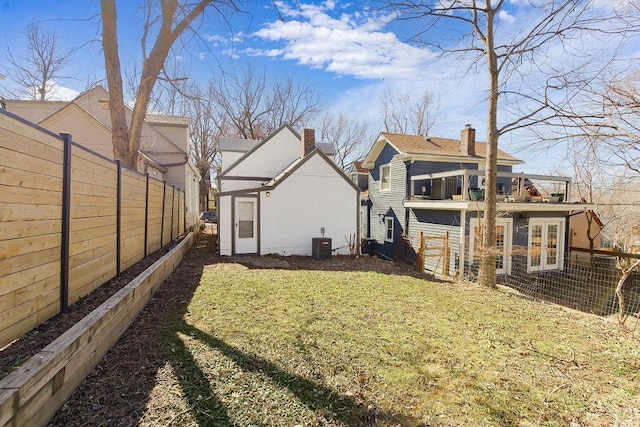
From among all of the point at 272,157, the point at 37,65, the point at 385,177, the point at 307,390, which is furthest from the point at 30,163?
the point at 37,65

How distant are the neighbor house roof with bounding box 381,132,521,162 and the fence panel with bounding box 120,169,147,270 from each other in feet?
35.5

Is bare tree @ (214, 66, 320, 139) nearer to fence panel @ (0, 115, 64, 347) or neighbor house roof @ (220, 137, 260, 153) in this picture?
neighbor house roof @ (220, 137, 260, 153)

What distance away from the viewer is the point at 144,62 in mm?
9289

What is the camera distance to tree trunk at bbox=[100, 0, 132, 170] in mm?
8047

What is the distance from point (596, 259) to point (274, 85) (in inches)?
1005

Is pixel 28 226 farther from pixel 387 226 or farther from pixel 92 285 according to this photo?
pixel 387 226

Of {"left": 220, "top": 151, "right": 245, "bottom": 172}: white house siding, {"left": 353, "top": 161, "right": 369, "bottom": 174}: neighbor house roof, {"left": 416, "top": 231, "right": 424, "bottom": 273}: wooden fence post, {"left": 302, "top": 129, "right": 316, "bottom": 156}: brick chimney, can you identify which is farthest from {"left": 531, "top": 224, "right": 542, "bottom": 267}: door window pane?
{"left": 220, "top": 151, "right": 245, "bottom": 172}: white house siding

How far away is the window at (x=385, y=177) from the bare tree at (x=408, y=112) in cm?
1416

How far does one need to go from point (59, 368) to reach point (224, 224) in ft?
30.1

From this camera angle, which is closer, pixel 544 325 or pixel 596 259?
pixel 544 325

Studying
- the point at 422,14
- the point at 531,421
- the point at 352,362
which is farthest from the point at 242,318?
the point at 422,14

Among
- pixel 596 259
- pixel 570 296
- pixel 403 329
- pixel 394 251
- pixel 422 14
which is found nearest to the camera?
pixel 403 329

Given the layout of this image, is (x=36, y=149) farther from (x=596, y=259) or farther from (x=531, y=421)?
(x=596, y=259)

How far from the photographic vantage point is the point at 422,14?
8156 mm
